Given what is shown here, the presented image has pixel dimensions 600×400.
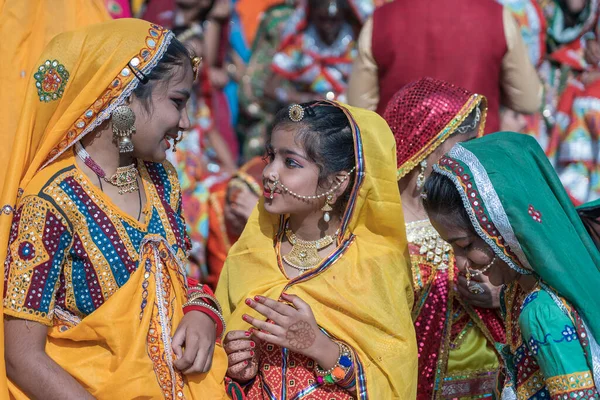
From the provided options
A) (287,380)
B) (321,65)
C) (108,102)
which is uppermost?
(321,65)

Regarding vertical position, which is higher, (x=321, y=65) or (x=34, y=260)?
(x=321, y=65)

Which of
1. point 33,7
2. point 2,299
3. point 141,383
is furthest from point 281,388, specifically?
point 33,7

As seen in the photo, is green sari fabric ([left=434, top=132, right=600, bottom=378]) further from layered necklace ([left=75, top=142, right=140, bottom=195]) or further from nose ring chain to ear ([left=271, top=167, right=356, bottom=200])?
layered necklace ([left=75, top=142, right=140, bottom=195])

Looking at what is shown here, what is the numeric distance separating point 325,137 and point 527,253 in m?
0.91

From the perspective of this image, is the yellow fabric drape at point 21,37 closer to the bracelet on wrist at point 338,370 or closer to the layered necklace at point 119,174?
the layered necklace at point 119,174

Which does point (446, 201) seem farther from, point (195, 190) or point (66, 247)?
point (195, 190)

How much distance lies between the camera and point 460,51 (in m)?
5.31

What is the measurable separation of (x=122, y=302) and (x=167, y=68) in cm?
83

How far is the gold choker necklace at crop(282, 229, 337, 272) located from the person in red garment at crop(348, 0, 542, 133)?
7.11 feet

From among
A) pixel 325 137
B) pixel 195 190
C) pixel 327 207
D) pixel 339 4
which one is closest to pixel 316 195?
pixel 327 207

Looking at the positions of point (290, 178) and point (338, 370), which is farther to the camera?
point (290, 178)

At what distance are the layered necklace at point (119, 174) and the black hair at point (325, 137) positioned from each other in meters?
0.63

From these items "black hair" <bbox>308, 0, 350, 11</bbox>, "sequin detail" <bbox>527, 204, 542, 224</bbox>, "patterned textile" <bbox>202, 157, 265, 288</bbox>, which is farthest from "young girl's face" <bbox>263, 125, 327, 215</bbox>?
"black hair" <bbox>308, 0, 350, 11</bbox>

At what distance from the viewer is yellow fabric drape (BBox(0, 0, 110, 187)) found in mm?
3076
